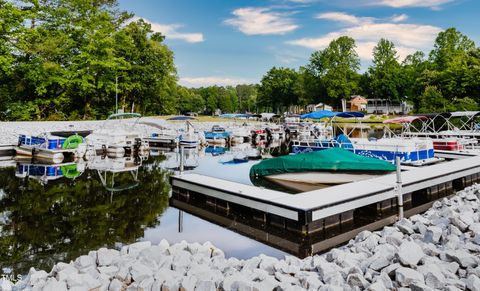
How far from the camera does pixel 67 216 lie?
9.70 metres

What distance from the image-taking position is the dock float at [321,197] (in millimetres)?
7957

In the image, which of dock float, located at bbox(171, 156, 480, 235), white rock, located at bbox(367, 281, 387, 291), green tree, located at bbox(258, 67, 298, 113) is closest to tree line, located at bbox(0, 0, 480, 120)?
dock float, located at bbox(171, 156, 480, 235)

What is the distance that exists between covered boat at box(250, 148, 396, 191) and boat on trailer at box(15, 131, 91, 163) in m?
13.5

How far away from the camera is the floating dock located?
7973mm

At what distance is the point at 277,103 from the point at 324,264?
85551 mm

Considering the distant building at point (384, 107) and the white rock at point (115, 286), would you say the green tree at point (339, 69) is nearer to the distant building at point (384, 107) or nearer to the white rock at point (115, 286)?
the distant building at point (384, 107)

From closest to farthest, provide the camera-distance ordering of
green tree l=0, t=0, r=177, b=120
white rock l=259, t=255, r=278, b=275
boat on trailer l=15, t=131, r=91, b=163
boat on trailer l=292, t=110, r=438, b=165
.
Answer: white rock l=259, t=255, r=278, b=275 < boat on trailer l=292, t=110, r=438, b=165 < boat on trailer l=15, t=131, r=91, b=163 < green tree l=0, t=0, r=177, b=120

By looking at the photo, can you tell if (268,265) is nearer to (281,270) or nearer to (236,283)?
(281,270)

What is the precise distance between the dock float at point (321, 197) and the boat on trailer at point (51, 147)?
39.7 feet

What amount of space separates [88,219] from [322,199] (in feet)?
19.8

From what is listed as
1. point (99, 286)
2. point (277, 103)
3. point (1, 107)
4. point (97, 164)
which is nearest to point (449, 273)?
point (99, 286)

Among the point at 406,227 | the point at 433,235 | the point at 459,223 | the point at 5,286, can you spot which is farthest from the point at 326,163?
the point at 5,286

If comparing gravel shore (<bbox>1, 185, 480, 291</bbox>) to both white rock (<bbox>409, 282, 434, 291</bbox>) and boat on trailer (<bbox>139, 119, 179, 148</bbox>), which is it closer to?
white rock (<bbox>409, 282, 434, 291</bbox>)

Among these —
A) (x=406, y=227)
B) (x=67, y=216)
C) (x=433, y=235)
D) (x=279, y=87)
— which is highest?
(x=279, y=87)
